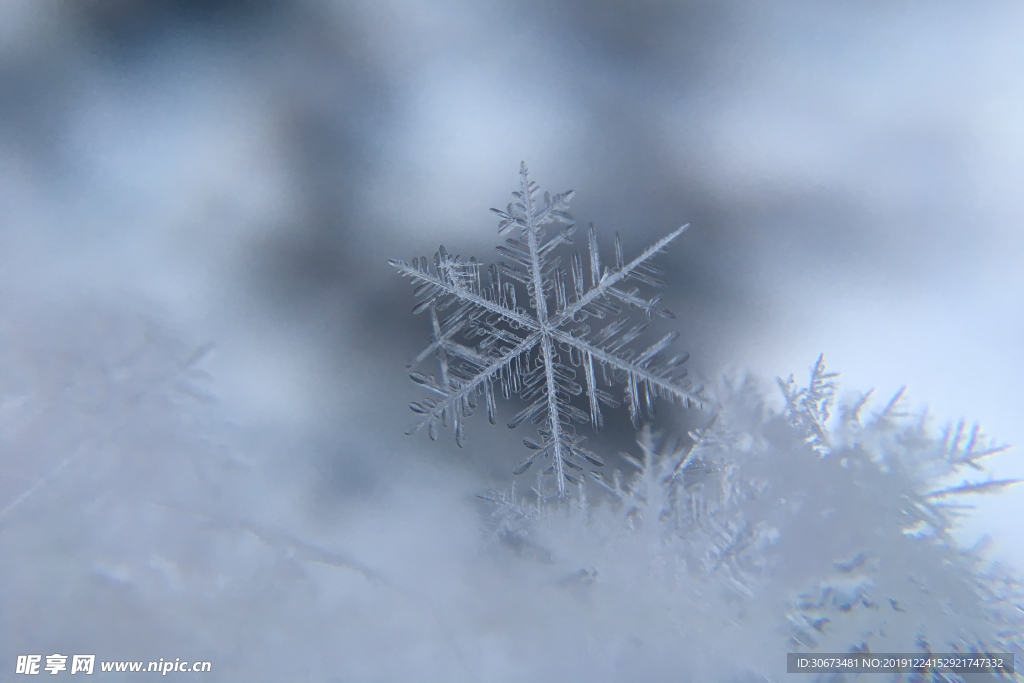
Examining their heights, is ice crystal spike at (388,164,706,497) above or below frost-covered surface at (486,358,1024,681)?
above

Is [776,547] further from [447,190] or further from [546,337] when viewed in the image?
[447,190]

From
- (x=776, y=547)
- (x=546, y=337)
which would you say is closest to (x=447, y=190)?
(x=546, y=337)

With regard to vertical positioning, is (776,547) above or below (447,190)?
below

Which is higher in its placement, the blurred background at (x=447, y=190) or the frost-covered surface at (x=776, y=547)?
the blurred background at (x=447, y=190)

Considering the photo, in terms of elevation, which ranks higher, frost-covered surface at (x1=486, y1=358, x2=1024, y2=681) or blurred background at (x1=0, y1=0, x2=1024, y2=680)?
blurred background at (x1=0, y1=0, x2=1024, y2=680)

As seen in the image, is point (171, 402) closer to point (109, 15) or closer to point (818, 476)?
point (109, 15)
